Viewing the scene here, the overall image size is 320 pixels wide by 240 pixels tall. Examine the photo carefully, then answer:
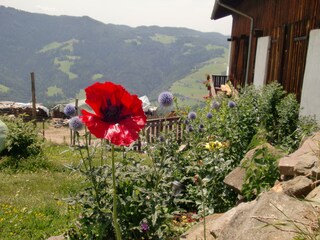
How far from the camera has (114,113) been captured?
5.25ft

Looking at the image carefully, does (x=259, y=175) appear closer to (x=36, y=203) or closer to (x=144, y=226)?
(x=144, y=226)

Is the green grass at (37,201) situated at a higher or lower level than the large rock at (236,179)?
lower

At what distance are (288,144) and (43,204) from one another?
13.0 feet

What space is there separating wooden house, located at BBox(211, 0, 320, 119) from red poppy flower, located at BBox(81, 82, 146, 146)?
5.08m

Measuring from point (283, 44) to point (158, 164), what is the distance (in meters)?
5.99

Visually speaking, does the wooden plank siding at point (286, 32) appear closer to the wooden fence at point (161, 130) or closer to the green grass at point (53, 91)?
the wooden fence at point (161, 130)

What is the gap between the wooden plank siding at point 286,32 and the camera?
6.79m

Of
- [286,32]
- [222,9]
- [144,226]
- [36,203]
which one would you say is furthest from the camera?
[222,9]

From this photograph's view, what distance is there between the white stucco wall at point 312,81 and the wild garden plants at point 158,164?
0.24 meters

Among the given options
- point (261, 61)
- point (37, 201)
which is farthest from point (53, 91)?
point (37, 201)

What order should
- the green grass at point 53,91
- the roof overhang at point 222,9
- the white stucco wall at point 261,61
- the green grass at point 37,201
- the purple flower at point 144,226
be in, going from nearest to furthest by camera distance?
the purple flower at point 144,226, the green grass at point 37,201, the white stucco wall at point 261,61, the roof overhang at point 222,9, the green grass at point 53,91

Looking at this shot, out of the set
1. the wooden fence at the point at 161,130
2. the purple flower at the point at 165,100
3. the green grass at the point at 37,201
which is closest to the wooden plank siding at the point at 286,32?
the wooden fence at the point at 161,130

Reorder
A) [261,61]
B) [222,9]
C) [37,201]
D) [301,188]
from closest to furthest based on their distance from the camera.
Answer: [301,188]
[37,201]
[261,61]
[222,9]

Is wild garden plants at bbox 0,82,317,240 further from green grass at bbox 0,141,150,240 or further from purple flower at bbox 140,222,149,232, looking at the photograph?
green grass at bbox 0,141,150,240
